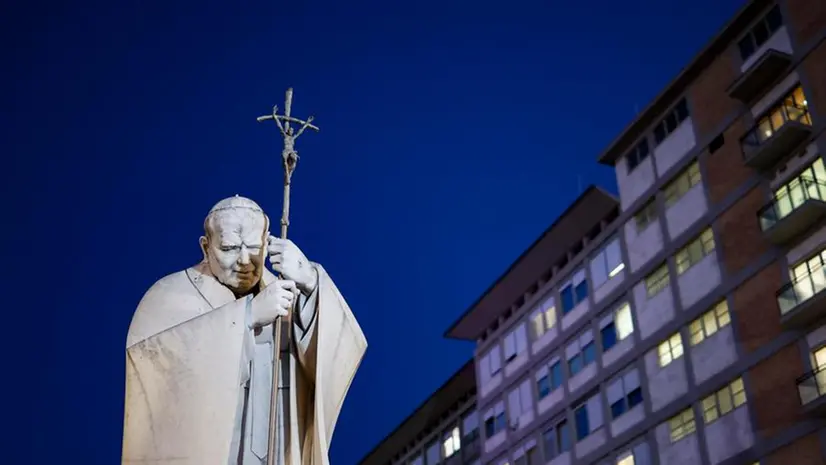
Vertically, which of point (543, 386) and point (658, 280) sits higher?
point (658, 280)

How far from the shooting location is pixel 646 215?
48.4m

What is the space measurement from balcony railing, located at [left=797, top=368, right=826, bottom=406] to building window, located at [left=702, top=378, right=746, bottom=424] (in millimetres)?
3262

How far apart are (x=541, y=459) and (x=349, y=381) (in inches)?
1811

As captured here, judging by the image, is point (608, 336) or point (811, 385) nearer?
point (811, 385)

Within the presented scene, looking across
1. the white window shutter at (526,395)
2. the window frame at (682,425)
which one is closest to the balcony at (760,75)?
the window frame at (682,425)

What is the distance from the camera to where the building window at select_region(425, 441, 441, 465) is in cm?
6570

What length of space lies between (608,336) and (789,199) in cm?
1263

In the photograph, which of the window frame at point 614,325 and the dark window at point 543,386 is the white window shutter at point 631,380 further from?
the dark window at point 543,386

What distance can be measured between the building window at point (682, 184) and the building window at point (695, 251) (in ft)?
7.97

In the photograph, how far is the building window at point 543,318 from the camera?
178 ft

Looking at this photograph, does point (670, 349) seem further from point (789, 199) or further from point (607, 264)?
point (789, 199)

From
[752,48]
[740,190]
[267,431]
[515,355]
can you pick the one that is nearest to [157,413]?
[267,431]

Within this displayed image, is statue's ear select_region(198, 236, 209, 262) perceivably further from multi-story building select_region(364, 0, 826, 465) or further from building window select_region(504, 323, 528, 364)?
building window select_region(504, 323, 528, 364)

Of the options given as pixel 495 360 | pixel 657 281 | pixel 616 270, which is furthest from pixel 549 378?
pixel 657 281
